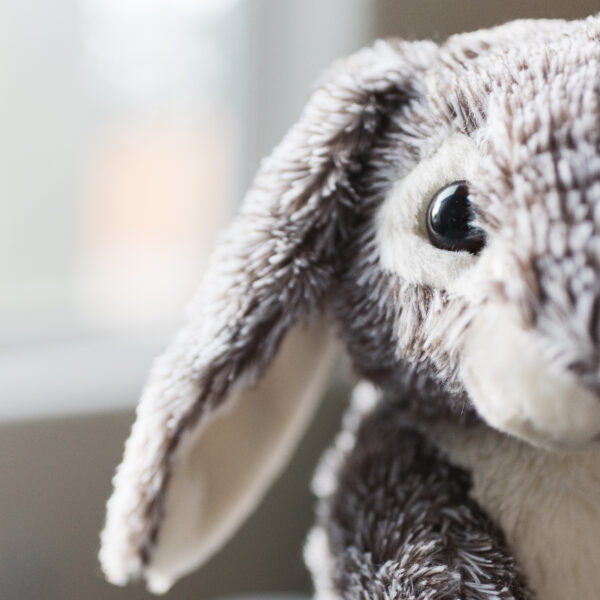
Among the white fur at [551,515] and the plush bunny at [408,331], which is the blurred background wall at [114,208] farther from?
the white fur at [551,515]

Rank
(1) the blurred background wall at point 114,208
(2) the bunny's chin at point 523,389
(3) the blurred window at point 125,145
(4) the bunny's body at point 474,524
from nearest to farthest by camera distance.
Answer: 1. (2) the bunny's chin at point 523,389
2. (4) the bunny's body at point 474,524
3. (1) the blurred background wall at point 114,208
4. (3) the blurred window at point 125,145

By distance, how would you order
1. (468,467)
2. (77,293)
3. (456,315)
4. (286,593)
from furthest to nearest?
(77,293) → (286,593) → (468,467) → (456,315)

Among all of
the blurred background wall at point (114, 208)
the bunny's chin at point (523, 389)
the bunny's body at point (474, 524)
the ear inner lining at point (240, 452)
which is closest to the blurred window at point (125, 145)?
the blurred background wall at point (114, 208)

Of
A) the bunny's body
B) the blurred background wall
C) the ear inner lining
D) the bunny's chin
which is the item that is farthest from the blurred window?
the bunny's chin

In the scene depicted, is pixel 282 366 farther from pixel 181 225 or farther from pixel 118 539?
pixel 181 225

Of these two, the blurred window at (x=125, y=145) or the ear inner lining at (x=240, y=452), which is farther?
the blurred window at (x=125, y=145)

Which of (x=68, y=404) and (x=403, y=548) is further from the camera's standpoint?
(x=68, y=404)

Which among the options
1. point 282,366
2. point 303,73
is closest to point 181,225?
point 303,73
